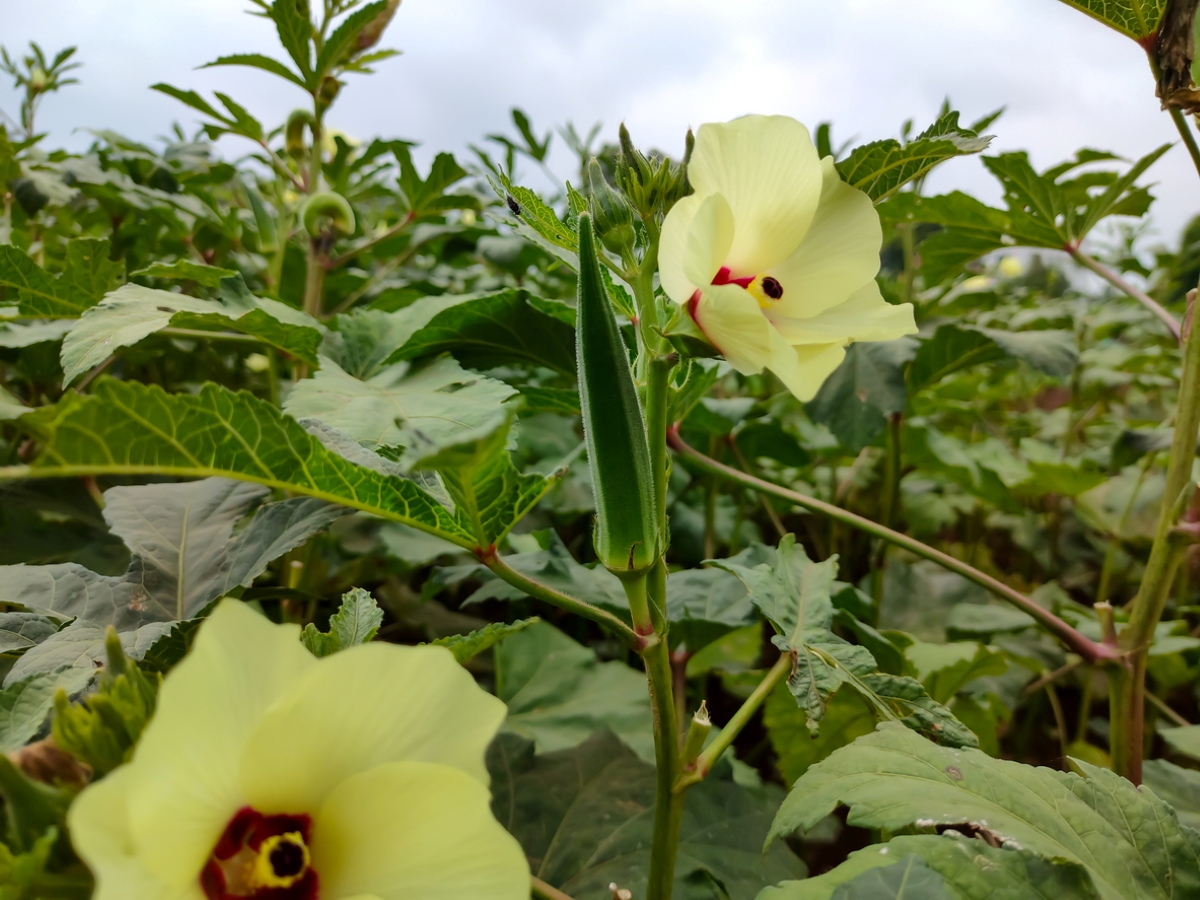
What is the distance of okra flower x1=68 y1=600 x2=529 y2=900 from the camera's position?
0.25 m

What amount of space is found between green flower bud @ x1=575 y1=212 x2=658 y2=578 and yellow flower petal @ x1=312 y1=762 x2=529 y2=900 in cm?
19

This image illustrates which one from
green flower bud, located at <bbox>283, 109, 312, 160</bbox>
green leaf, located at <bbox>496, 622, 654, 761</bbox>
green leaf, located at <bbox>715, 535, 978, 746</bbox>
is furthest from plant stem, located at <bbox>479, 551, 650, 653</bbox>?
green flower bud, located at <bbox>283, 109, 312, 160</bbox>

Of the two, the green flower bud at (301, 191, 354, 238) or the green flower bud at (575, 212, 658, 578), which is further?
the green flower bud at (301, 191, 354, 238)

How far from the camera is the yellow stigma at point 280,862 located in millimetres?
283

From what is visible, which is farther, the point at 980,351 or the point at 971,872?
the point at 980,351

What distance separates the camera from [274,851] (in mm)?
286

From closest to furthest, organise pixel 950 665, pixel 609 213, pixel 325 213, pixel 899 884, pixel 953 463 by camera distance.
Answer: pixel 899 884
pixel 609 213
pixel 950 665
pixel 325 213
pixel 953 463

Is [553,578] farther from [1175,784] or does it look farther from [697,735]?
[1175,784]

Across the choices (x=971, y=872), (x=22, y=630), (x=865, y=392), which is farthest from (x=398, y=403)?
(x=865, y=392)

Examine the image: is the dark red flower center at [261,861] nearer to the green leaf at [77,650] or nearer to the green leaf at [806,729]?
the green leaf at [77,650]

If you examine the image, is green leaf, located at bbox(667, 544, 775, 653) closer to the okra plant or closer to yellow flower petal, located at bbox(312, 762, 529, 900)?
the okra plant

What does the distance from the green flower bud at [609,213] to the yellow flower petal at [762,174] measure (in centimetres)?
6

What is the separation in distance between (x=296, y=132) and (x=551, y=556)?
0.74 meters

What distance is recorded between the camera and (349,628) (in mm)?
406
